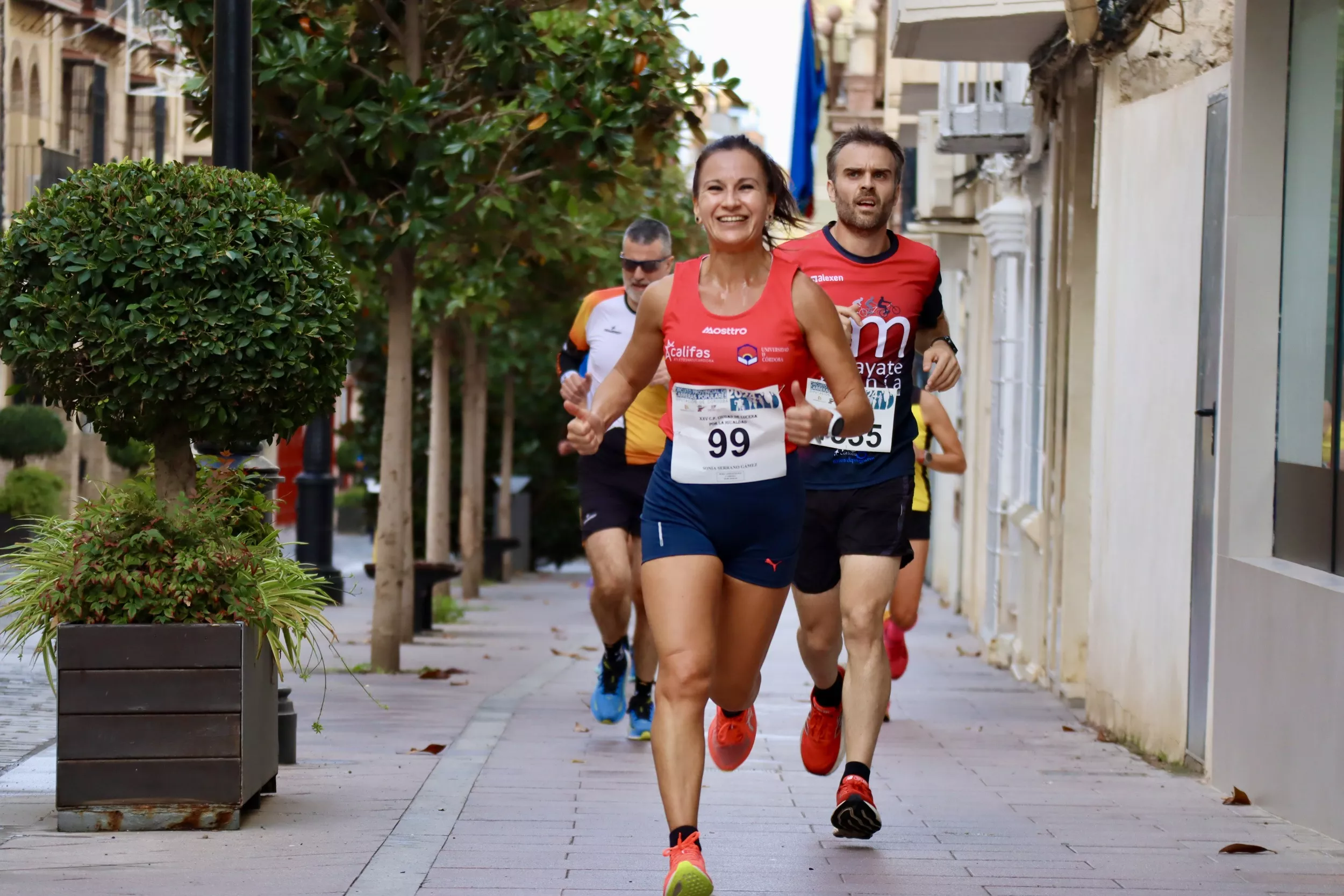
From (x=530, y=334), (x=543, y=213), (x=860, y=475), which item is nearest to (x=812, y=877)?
(x=860, y=475)

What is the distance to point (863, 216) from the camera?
6.59m

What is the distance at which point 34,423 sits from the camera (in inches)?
1142

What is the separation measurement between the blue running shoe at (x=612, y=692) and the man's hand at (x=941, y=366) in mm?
2994

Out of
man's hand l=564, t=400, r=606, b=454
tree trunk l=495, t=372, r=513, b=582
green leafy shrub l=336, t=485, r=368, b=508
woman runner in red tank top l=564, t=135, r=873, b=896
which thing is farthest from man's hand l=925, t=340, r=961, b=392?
green leafy shrub l=336, t=485, r=368, b=508

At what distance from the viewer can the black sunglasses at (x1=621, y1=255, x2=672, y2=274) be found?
8.96 metres

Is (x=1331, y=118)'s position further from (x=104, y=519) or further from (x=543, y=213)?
(x=543, y=213)

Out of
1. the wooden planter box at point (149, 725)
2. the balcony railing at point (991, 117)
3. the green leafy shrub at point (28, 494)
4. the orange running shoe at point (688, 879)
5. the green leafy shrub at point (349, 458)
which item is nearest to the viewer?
the orange running shoe at point (688, 879)

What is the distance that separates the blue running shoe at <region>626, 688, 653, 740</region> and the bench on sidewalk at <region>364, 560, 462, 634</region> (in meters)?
7.95

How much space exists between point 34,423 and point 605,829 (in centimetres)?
2412

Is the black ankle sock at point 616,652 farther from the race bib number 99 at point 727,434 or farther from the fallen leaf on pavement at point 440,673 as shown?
the race bib number 99 at point 727,434

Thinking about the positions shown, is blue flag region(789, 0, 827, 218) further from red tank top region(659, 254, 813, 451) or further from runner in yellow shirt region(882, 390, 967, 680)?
red tank top region(659, 254, 813, 451)

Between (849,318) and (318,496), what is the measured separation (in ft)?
60.8

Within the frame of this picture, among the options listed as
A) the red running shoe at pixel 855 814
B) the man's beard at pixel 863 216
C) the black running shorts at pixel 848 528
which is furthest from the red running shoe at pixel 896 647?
the red running shoe at pixel 855 814

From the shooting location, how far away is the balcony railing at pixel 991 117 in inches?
589
